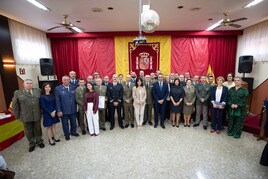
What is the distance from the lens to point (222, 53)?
22.1 ft

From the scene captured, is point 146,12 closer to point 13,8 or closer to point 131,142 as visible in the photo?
point 131,142

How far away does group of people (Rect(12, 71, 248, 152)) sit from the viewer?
3023 millimetres

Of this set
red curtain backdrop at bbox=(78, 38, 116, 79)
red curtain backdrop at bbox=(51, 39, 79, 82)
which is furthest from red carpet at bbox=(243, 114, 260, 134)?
red curtain backdrop at bbox=(51, 39, 79, 82)

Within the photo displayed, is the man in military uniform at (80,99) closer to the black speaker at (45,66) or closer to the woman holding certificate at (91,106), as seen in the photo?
the woman holding certificate at (91,106)

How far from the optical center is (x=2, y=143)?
3129 mm

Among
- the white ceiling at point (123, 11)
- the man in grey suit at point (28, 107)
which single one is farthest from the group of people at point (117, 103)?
the white ceiling at point (123, 11)

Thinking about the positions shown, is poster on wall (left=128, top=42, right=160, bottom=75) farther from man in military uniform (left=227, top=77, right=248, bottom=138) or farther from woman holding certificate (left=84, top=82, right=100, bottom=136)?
man in military uniform (left=227, top=77, right=248, bottom=138)

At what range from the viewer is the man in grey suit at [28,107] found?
2.86m

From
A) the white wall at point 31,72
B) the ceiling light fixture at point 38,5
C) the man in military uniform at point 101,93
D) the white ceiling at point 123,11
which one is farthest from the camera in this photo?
the white wall at point 31,72

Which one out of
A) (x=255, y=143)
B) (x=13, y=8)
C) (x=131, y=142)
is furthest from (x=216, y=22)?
(x=13, y=8)

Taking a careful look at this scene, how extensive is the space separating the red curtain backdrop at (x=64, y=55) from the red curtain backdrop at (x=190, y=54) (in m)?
4.69

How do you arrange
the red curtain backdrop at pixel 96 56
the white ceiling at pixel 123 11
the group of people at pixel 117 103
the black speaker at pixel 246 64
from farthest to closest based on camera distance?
the red curtain backdrop at pixel 96 56 → the black speaker at pixel 246 64 → the white ceiling at pixel 123 11 → the group of people at pixel 117 103

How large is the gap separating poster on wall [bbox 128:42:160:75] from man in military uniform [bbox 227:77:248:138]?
3859mm

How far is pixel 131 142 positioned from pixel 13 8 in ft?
15.3
